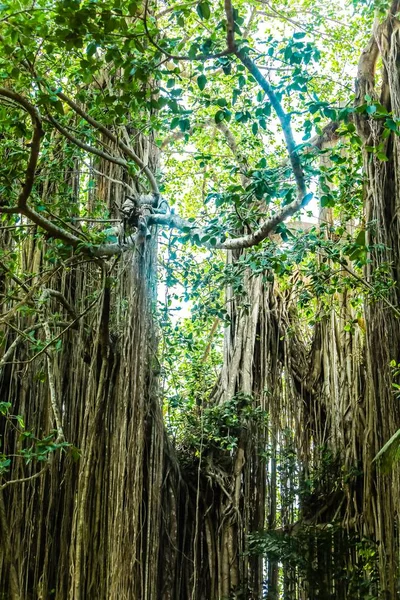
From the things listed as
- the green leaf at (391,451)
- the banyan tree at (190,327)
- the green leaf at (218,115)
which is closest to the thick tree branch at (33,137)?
the banyan tree at (190,327)

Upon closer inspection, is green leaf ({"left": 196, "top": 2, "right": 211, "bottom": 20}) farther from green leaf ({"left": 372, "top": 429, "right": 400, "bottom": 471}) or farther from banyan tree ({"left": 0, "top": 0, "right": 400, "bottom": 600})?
green leaf ({"left": 372, "top": 429, "right": 400, "bottom": 471})

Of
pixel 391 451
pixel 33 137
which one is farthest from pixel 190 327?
pixel 33 137

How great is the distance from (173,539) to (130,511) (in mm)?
1080

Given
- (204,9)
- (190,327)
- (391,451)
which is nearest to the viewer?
(204,9)

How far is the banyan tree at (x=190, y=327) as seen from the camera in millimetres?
3555

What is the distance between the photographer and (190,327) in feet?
20.5

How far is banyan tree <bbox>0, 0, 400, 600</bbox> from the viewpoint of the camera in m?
3.55

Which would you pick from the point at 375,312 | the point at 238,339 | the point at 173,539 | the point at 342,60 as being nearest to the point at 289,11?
the point at 342,60

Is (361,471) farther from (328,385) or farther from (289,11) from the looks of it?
(289,11)

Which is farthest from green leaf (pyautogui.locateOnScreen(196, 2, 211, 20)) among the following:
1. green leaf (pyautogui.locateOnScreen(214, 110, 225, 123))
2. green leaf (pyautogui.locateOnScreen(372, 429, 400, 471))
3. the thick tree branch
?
green leaf (pyautogui.locateOnScreen(372, 429, 400, 471))

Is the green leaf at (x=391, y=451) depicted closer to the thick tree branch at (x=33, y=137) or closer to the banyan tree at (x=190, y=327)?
the banyan tree at (x=190, y=327)

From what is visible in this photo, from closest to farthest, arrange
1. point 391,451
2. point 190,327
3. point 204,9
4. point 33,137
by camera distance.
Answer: point 204,9 → point 33,137 → point 391,451 → point 190,327

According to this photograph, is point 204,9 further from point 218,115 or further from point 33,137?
point 33,137

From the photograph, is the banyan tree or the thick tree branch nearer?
the thick tree branch
